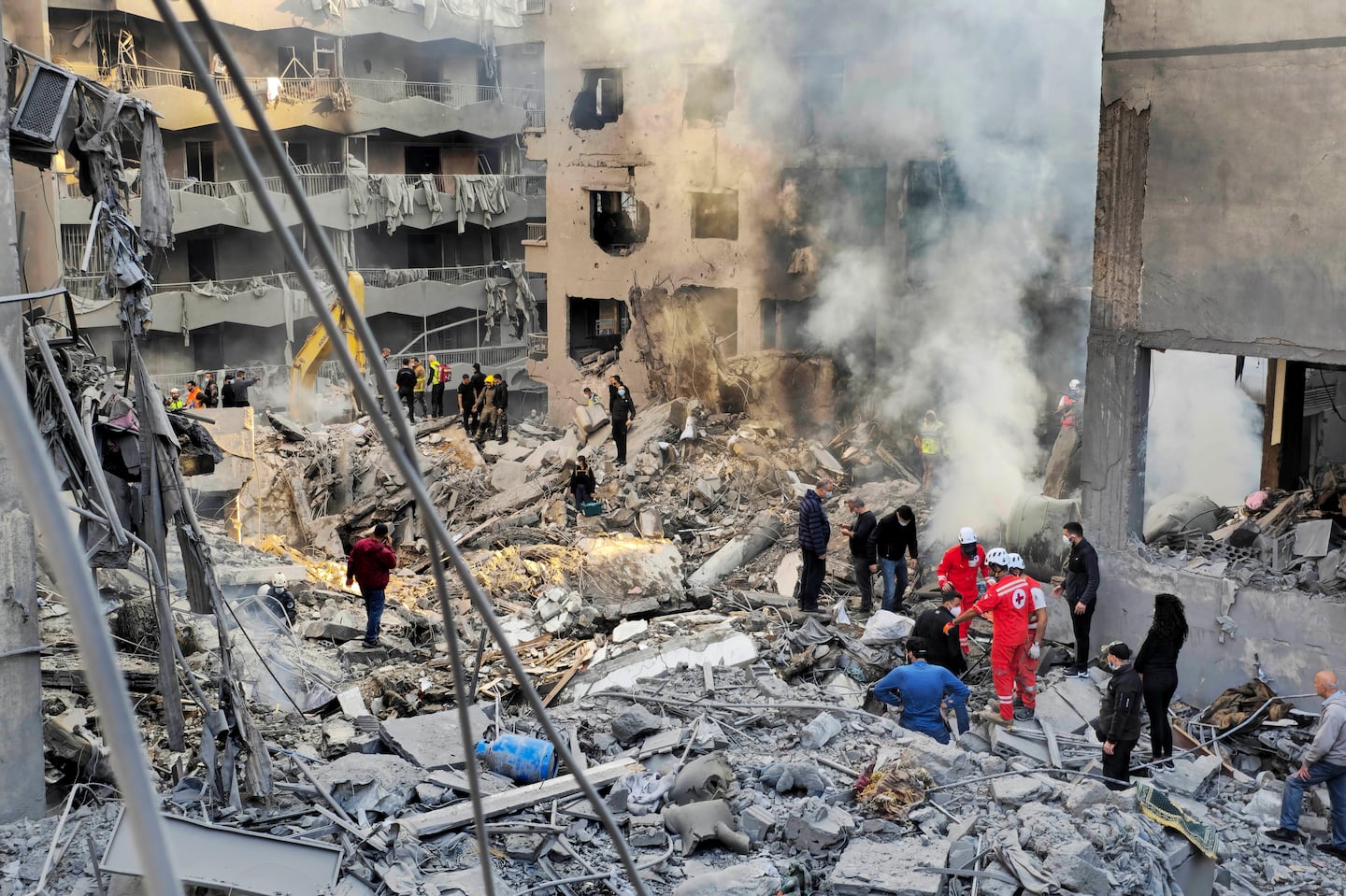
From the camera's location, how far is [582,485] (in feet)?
60.0

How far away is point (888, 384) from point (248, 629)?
13086 mm

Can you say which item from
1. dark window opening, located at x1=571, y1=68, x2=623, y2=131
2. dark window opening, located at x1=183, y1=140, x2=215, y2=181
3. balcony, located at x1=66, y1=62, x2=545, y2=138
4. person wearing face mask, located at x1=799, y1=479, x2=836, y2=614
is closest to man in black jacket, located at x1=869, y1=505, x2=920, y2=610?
person wearing face mask, located at x1=799, y1=479, x2=836, y2=614

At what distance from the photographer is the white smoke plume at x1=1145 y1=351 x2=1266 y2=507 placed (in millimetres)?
16734

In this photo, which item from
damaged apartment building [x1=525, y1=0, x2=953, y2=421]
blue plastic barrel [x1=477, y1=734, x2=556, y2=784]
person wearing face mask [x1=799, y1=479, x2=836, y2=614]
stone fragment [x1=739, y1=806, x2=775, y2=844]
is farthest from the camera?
damaged apartment building [x1=525, y1=0, x2=953, y2=421]

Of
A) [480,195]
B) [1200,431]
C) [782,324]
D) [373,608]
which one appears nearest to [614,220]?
[782,324]

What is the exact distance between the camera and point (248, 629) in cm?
1177

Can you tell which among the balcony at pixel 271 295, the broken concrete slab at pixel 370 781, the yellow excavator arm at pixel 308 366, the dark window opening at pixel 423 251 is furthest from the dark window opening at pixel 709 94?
the broken concrete slab at pixel 370 781

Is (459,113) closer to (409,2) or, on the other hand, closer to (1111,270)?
(409,2)

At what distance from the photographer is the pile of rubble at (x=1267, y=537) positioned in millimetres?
10070

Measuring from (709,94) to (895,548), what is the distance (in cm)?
1424

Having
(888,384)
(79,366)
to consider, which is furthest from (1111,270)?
(888,384)

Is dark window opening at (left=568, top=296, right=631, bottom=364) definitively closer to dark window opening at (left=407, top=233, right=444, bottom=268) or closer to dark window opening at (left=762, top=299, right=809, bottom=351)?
dark window opening at (left=762, top=299, right=809, bottom=351)

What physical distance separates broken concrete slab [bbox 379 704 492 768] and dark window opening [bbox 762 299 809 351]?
50.9ft

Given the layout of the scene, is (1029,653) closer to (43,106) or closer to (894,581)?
(894,581)
